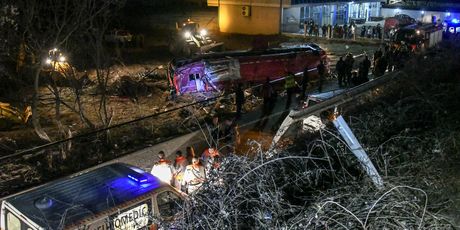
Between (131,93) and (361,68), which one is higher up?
(361,68)

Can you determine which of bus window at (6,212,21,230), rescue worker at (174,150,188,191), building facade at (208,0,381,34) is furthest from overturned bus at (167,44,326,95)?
building facade at (208,0,381,34)

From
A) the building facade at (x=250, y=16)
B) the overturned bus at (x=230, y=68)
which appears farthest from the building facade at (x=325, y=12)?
the overturned bus at (x=230, y=68)

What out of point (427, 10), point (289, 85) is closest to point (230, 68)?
point (289, 85)

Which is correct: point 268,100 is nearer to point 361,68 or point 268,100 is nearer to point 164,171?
point 361,68

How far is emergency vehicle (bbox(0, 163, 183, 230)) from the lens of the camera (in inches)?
258

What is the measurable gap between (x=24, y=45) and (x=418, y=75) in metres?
10.6

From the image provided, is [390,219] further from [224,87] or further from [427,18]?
[427,18]

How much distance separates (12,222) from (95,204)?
1.32m

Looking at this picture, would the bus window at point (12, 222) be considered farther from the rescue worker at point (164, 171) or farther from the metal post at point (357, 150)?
the metal post at point (357, 150)

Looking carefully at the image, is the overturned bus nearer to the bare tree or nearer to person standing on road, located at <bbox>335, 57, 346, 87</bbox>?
person standing on road, located at <bbox>335, 57, 346, 87</bbox>

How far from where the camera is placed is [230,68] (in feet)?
65.2

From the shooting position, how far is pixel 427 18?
4653 cm

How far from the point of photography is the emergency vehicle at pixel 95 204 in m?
6.56

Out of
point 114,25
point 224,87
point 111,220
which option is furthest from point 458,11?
point 111,220
